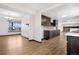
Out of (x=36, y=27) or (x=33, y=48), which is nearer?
(x=33, y=48)

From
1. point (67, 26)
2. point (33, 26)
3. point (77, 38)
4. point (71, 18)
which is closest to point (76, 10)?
point (71, 18)

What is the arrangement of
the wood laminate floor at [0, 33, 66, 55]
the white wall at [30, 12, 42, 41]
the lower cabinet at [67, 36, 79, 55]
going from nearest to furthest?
1. the lower cabinet at [67, 36, 79, 55]
2. the wood laminate floor at [0, 33, 66, 55]
3. the white wall at [30, 12, 42, 41]

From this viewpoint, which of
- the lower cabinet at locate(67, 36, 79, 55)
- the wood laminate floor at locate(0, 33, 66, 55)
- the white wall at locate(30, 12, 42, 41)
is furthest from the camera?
the white wall at locate(30, 12, 42, 41)

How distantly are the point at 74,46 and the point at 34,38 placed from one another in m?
3.41

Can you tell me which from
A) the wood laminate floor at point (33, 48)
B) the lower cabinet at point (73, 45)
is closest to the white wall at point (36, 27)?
the wood laminate floor at point (33, 48)

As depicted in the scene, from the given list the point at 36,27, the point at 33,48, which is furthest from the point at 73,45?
the point at 36,27

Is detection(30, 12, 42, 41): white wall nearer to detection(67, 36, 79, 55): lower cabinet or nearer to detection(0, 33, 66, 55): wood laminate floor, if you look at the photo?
detection(0, 33, 66, 55): wood laminate floor

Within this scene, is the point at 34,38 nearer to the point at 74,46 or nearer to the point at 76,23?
the point at 76,23

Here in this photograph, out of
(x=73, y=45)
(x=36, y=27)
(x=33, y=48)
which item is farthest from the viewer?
(x=36, y=27)

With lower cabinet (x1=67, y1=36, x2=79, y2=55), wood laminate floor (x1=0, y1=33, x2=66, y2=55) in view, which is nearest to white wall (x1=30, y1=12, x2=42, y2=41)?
wood laminate floor (x1=0, y1=33, x2=66, y2=55)

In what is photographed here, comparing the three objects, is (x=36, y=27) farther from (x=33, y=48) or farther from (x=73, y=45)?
(x=73, y=45)

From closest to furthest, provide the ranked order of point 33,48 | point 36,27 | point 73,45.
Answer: point 73,45
point 33,48
point 36,27

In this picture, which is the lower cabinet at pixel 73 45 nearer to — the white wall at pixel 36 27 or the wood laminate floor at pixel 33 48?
the wood laminate floor at pixel 33 48

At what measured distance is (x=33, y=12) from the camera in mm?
5207
